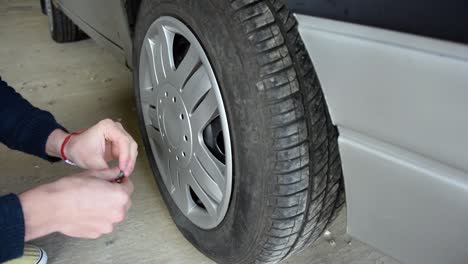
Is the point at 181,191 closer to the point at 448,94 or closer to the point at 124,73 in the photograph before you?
the point at 448,94

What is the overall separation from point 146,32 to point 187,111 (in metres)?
0.27

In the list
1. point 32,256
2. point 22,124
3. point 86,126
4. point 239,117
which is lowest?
point 86,126

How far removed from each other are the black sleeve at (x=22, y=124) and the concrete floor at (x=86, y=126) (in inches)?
16.6

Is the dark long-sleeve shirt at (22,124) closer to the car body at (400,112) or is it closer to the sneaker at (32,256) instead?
the sneaker at (32,256)

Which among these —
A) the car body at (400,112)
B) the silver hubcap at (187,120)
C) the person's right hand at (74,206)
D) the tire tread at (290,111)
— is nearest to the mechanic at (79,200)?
the person's right hand at (74,206)

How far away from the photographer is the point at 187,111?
1.12m

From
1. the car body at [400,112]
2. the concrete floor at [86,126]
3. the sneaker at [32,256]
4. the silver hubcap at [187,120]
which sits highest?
the car body at [400,112]

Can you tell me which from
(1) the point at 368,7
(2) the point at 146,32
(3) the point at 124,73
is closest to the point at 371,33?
(1) the point at 368,7

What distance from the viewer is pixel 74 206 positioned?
82 cm

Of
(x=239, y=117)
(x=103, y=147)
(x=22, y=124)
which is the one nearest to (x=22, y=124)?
(x=22, y=124)

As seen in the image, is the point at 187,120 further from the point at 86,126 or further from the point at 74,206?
the point at 86,126

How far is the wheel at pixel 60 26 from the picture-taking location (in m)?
2.94

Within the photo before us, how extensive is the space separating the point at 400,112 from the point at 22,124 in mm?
826

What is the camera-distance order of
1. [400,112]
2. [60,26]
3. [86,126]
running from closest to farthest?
[400,112], [86,126], [60,26]
